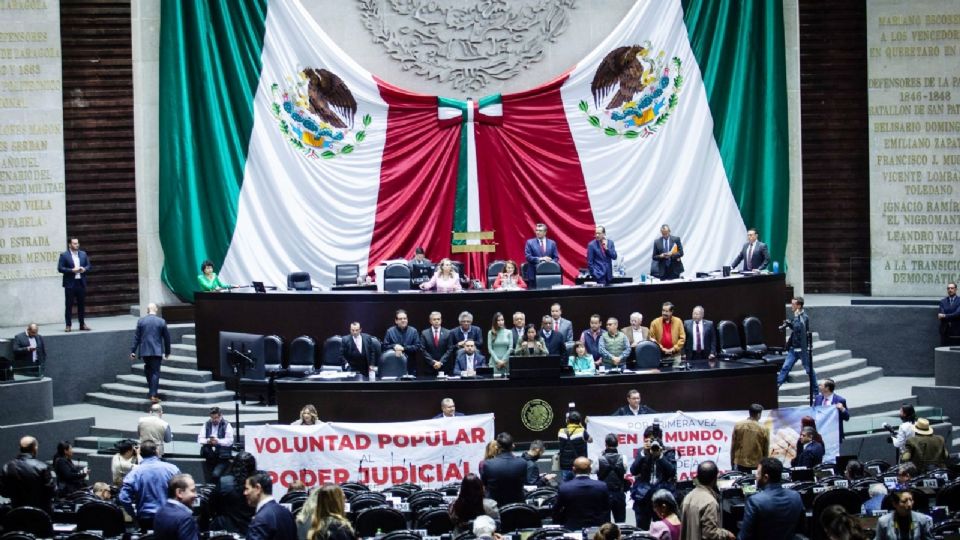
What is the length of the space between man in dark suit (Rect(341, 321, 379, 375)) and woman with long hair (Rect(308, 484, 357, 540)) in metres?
11.9

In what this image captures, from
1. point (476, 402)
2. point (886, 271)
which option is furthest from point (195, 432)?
point (886, 271)

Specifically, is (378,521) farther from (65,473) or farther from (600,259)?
(600,259)

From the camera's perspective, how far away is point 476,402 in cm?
2309

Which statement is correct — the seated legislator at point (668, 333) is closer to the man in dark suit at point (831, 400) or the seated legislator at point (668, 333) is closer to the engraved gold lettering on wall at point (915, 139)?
the man in dark suit at point (831, 400)

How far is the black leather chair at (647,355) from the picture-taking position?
79.5 feet

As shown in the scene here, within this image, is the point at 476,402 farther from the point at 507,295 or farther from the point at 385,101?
the point at 385,101

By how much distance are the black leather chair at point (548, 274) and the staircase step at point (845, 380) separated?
14.0 feet

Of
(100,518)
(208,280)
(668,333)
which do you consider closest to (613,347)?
(668,333)

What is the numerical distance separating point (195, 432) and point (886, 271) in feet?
48.6

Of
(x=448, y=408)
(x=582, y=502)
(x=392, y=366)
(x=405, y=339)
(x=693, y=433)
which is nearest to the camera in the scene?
(x=582, y=502)

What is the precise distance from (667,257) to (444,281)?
427 cm

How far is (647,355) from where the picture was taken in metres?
24.3

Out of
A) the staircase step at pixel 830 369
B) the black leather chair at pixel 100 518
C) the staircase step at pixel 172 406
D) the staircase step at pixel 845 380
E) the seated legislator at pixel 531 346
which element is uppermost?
the seated legislator at pixel 531 346

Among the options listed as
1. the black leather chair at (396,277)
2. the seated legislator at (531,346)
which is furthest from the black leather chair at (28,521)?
the black leather chair at (396,277)
